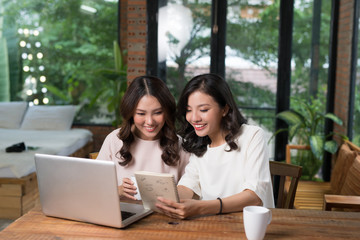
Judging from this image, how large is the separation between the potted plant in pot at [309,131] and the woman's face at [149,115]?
7.91 feet

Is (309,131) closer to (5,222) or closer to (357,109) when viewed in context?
(357,109)

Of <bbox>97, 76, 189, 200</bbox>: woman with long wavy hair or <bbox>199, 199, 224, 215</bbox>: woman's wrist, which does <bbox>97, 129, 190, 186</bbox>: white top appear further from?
<bbox>199, 199, 224, 215</bbox>: woman's wrist

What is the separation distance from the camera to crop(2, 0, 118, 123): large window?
6723 mm

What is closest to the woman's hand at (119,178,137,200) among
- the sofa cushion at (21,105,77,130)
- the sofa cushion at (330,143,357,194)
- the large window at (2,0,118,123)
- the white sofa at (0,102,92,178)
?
the sofa cushion at (330,143,357,194)

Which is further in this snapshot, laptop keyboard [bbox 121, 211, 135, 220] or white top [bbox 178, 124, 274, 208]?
white top [bbox 178, 124, 274, 208]

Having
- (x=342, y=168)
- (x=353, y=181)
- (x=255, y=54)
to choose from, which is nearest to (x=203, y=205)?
(x=353, y=181)

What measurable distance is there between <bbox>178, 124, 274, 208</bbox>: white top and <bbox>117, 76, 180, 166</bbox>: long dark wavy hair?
179mm

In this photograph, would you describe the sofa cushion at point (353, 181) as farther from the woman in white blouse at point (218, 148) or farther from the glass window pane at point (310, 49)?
the glass window pane at point (310, 49)

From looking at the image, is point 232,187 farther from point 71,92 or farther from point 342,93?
point 71,92

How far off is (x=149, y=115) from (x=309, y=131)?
2934 millimetres

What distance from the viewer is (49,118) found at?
21.2 feet

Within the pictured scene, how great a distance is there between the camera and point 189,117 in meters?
2.24

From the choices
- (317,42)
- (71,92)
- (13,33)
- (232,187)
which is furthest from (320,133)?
(13,33)

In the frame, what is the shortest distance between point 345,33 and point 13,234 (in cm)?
383
